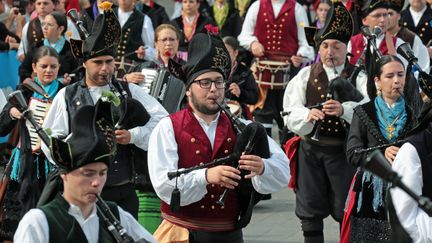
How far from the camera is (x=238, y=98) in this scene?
40.1 ft

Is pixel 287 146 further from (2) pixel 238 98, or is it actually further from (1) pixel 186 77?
(1) pixel 186 77

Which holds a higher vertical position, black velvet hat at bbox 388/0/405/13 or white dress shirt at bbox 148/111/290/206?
black velvet hat at bbox 388/0/405/13

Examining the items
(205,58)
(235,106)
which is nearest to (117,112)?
(205,58)

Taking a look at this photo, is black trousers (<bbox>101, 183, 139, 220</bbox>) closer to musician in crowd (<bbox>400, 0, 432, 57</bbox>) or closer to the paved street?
the paved street

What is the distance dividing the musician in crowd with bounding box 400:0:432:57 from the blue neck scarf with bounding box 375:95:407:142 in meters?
5.04

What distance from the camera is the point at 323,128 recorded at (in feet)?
34.0

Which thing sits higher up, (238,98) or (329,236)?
(238,98)

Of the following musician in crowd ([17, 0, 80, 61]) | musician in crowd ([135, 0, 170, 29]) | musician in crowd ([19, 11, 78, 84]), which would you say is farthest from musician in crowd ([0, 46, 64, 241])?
musician in crowd ([135, 0, 170, 29])

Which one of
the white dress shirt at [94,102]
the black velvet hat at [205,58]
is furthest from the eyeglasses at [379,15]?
the black velvet hat at [205,58]

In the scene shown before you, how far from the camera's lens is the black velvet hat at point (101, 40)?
30.2 feet

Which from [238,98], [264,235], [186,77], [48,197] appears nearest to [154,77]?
[238,98]

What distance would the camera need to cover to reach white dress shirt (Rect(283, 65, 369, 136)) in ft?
33.3

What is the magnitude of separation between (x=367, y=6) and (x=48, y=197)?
19.1 ft

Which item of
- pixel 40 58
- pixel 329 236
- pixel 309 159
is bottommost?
pixel 329 236
